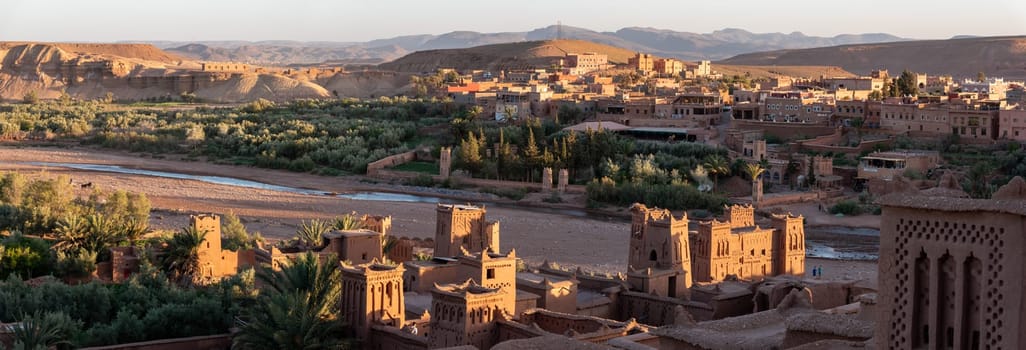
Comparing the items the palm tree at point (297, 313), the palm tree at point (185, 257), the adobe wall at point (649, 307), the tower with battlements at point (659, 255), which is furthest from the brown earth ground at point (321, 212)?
the palm tree at point (297, 313)

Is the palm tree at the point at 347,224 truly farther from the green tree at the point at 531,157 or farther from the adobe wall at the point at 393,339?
the green tree at the point at 531,157

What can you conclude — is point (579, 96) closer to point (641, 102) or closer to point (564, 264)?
point (641, 102)

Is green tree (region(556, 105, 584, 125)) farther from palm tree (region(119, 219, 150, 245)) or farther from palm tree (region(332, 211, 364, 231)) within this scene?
palm tree (region(332, 211, 364, 231))

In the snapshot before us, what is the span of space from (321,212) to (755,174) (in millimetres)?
12964

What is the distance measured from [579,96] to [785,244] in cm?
3860

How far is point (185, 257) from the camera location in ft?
67.3

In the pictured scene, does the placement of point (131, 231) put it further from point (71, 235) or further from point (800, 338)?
point (800, 338)

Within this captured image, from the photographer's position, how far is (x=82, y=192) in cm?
3675

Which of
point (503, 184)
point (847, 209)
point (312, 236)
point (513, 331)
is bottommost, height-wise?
point (503, 184)

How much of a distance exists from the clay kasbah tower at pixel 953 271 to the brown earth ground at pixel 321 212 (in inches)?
612

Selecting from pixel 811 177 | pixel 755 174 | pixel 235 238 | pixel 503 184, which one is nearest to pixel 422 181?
pixel 503 184

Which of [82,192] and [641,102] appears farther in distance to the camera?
[641,102]

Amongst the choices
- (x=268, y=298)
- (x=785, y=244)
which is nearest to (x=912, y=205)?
(x=268, y=298)

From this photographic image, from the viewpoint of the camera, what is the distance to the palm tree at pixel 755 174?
36281 millimetres
